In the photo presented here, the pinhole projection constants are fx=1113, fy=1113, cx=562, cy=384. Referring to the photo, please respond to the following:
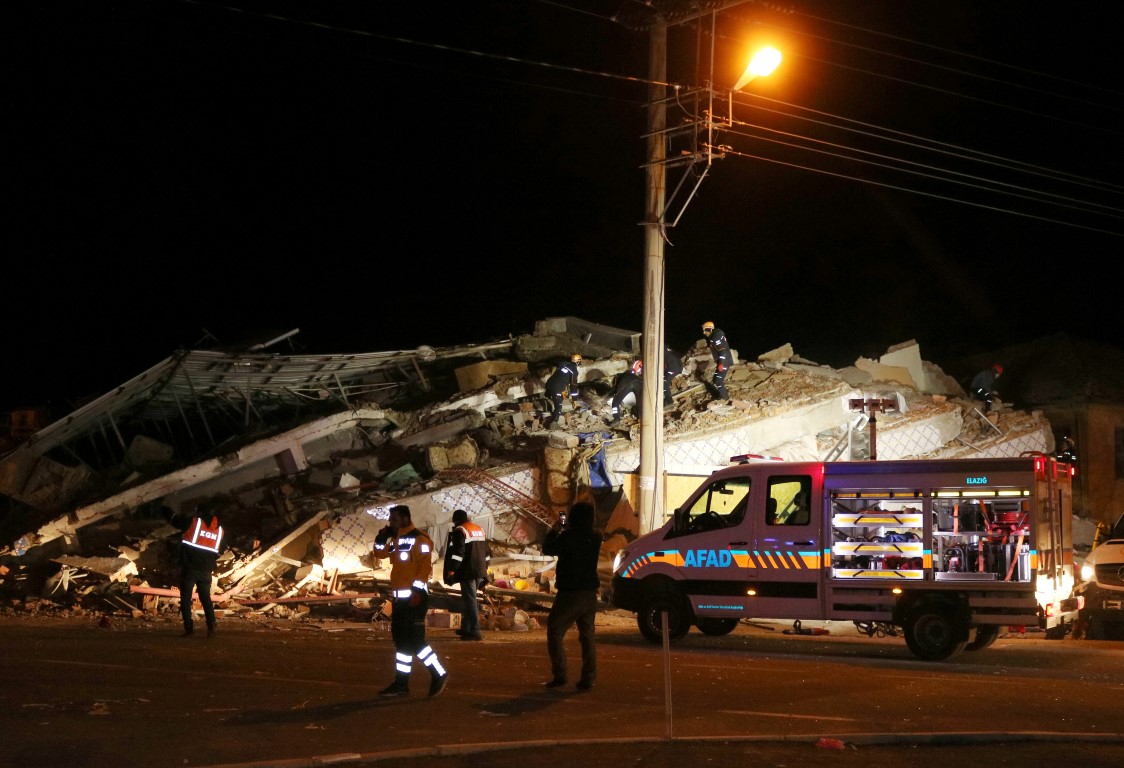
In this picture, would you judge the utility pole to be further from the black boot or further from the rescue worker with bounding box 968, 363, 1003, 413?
the rescue worker with bounding box 968, 363, 1003, 413

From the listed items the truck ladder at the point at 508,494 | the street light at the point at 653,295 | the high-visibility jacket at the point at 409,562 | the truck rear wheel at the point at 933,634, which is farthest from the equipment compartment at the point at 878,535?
the truck ladder at the point at 508,494

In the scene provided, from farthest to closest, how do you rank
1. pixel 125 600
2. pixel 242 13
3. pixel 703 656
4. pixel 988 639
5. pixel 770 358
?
pixel 770 358 → pixel 125 600 → pixel 242 13 → pixel 988 639 → pixel 703 656

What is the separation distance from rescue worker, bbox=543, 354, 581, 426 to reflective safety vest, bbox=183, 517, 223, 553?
10134mm

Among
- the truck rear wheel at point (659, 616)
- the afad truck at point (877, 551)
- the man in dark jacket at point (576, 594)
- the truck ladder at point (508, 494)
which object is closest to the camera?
the man in dark jacket at point (576, 594)

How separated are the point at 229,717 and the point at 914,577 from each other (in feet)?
26.9

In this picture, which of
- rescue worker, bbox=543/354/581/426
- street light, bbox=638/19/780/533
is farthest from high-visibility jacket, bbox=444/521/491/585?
rescue worker, bbox=543/354/581/426

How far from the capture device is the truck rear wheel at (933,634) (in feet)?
41.7

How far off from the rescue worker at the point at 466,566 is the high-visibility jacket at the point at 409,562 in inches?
184

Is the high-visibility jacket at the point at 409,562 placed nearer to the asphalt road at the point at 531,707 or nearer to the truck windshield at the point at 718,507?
the asphalt road at the point at 531,707

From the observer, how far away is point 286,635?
46.3 feet

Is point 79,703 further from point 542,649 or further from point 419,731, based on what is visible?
point 542,649

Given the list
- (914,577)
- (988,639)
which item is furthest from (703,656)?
(988,639)

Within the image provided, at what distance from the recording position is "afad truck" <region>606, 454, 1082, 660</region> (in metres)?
12.7

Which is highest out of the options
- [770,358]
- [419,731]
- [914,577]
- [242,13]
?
[242,13]
